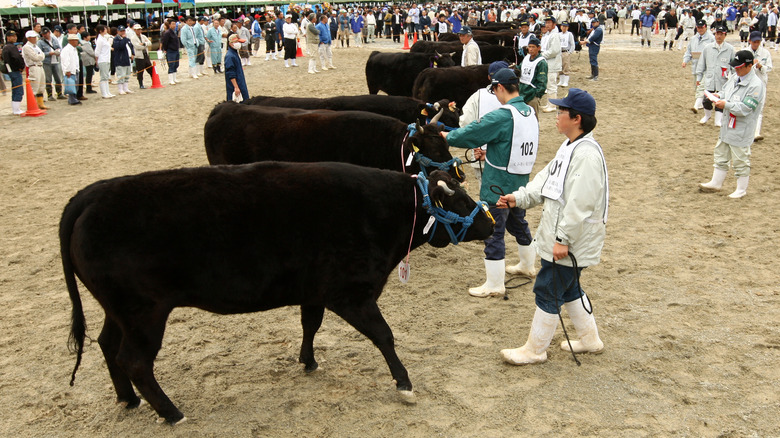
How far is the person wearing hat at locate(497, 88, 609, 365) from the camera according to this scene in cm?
412

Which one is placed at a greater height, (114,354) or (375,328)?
(375,328)

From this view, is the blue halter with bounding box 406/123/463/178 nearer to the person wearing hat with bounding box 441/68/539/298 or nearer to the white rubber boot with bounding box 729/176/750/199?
the person wearing hat with bounding box 441/68/539/298

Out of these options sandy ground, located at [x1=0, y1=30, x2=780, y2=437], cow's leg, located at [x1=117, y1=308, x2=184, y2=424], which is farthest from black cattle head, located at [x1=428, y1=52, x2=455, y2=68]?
cow's leg, located at [x1=117, y1=308, x2=184, y2=424]

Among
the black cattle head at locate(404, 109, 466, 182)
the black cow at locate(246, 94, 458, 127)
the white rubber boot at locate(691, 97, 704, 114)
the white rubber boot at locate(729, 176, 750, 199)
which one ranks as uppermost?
the black cow at locate(246, 94, 458, 127)

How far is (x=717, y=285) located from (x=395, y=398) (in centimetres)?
348

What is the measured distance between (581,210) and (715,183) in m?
5.54

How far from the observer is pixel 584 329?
4680mm

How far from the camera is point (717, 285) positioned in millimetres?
5883

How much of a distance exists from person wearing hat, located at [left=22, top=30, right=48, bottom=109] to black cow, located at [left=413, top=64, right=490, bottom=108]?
29.3 feet

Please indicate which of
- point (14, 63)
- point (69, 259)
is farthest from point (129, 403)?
point (14, 63)

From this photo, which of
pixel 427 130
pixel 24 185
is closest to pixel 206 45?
pixel 24 185

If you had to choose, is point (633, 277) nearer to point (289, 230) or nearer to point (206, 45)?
point (289, 230)

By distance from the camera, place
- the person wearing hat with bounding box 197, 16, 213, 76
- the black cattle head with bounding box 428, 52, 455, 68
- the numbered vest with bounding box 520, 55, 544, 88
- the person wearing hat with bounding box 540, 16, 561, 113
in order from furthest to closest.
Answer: the person wearing hat with bounding box 197, 16, 213, 76
the person wearing hat with bounding box 540, 16, 561, 113
the black cattle head with bounding box 428, 52, 455, 68
the numbered vest with bounding box 520, 55, 544, 88

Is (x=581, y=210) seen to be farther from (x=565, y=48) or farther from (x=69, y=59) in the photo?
(x=565, y=48)
